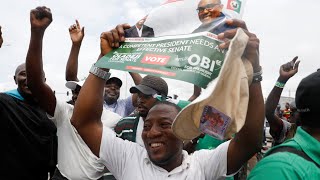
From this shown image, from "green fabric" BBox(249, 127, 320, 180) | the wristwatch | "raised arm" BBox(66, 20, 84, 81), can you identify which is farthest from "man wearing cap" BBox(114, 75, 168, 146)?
"green fabric" BBox(249, 127, 320, 180)

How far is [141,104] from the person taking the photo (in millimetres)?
3041

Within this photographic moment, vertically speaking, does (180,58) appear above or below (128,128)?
above

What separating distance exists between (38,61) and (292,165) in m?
1.91

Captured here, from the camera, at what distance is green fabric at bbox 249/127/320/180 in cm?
128

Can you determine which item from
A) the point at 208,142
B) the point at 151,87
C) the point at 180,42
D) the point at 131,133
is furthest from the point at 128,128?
the point at 180,42

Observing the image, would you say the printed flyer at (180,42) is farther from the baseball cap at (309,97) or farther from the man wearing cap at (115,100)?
the man wearing cap at (115,100)

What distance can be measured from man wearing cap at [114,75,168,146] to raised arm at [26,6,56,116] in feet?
2.34

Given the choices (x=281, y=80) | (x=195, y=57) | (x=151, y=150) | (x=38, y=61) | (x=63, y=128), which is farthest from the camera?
(x=281, y=80)

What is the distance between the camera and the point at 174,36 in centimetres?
155

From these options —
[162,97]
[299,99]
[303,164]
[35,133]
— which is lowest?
[35,133]

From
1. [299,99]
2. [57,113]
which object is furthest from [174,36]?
[57,113]

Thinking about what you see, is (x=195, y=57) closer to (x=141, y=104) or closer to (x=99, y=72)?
(x=99, y=72)

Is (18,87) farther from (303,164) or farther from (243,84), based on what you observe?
(303,164)

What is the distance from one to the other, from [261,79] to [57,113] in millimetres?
1666
